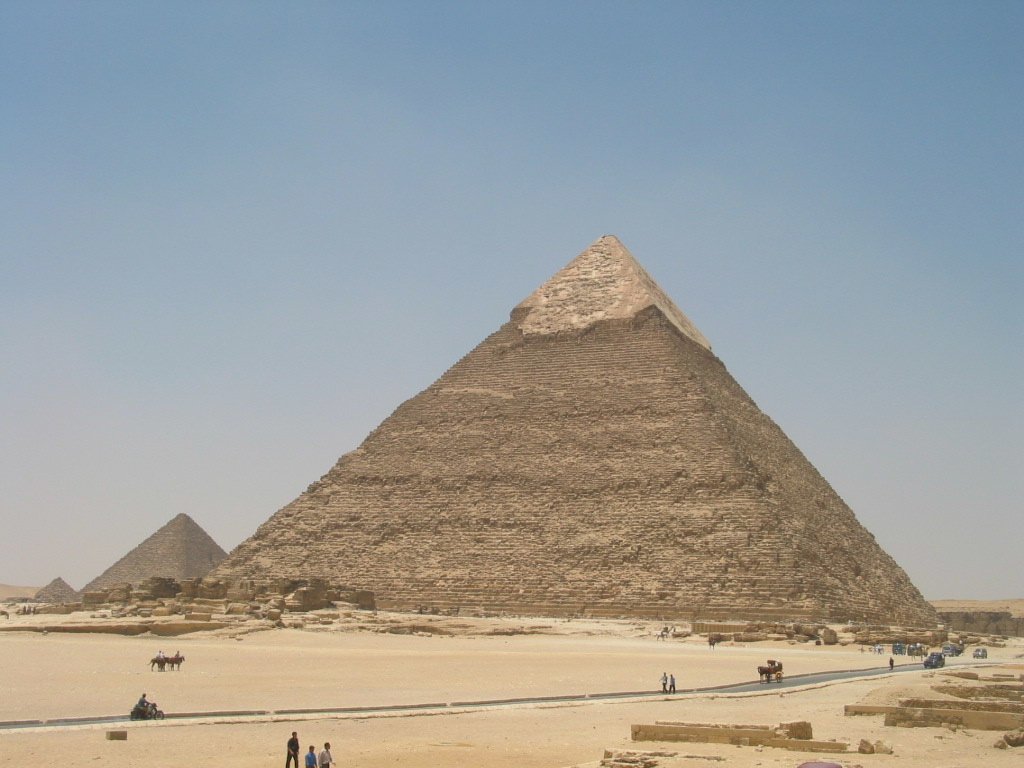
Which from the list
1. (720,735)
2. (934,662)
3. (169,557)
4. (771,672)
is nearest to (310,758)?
(720,735)

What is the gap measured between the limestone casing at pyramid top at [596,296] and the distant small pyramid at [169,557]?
21.1 m

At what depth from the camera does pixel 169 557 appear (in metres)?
65.2

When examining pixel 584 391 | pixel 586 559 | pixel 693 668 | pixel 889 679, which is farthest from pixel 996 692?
pixel 584 391

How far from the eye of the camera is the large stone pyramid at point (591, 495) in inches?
1574

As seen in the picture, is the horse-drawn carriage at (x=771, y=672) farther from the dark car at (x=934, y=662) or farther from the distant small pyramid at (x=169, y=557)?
the distant small pyramid at (x=169, y=557)

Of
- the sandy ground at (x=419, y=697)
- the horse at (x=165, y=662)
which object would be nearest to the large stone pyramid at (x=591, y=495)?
the sandy ground at (x=419, y=697)

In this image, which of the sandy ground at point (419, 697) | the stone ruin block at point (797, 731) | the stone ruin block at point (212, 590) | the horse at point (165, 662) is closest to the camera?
the sandy ground at point (419, 697)

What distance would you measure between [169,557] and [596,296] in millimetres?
24674

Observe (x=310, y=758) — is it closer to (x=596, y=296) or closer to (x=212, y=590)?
(x=212, y=590)

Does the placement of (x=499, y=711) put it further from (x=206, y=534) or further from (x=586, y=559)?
(x=206, y=534)

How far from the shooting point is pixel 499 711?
15547 mm

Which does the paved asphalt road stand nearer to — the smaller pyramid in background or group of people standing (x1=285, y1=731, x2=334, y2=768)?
group of people standing (x1=285, y1=731, x2=334, y2=768)

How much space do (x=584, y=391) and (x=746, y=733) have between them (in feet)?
120

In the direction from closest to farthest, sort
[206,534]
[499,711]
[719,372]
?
1. [499,711]
2. [719,372]
3. [206,534]
